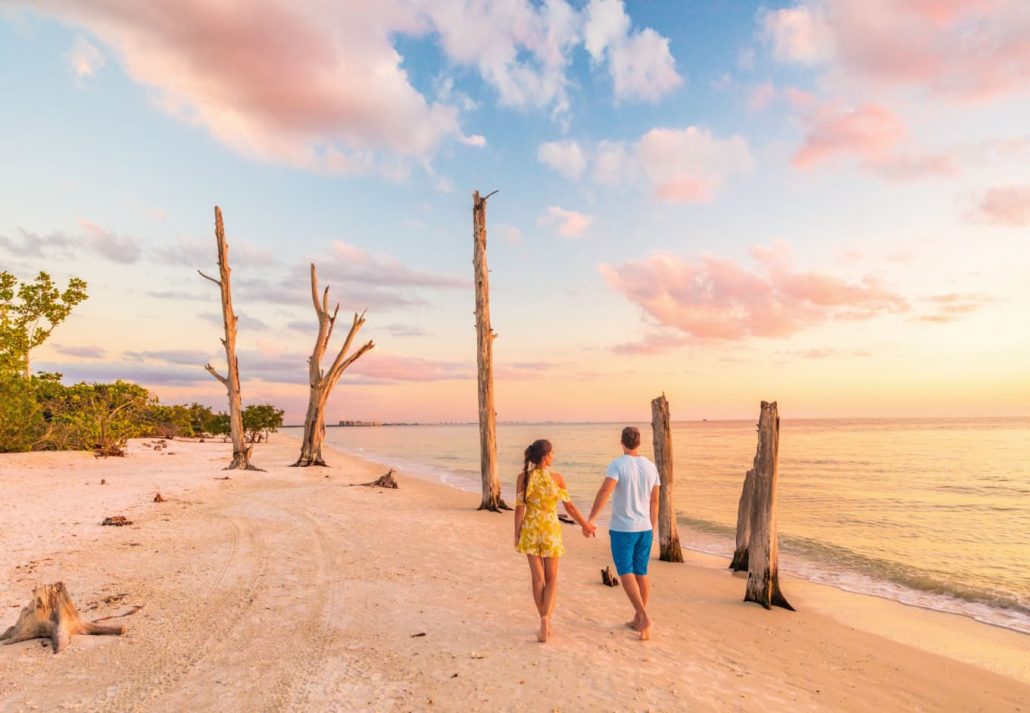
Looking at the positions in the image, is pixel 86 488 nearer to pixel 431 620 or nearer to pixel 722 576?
pixel 431 620

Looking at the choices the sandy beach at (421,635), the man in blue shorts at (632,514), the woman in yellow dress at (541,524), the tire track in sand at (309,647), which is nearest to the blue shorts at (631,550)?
the man in blue shorts at (632,514)

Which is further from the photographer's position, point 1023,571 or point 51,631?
point 1023,571

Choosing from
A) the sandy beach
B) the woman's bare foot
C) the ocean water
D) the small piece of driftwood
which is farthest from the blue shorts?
the small piece of driftwood

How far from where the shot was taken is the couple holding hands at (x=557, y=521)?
5.67 m

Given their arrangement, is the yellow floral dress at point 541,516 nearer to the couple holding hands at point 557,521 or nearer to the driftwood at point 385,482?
the couple holding hands at point 557,521

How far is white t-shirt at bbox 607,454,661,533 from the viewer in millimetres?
5754

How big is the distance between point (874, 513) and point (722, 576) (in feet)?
38.5

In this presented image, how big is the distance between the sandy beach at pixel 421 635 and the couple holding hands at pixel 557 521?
0.62 m

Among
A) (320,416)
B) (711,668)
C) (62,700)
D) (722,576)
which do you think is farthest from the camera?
(320,416)

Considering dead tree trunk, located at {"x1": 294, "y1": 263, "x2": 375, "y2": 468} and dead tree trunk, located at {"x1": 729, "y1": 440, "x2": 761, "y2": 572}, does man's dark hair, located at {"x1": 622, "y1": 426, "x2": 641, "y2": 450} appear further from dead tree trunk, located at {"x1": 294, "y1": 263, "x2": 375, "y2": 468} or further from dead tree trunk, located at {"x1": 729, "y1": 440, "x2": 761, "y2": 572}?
dead tree trunk, located at {"x1": 294, "y1": 263, "x2": 375, "y2": 468}

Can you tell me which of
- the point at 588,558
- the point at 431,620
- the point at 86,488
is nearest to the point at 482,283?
the point at 588,558

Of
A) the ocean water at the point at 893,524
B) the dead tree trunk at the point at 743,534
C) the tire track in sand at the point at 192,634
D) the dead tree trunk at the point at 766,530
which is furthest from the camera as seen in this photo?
the dead tree trunk at the point at 743,534

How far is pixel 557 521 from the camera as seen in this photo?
18.8 ft

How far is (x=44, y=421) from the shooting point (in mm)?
26547
